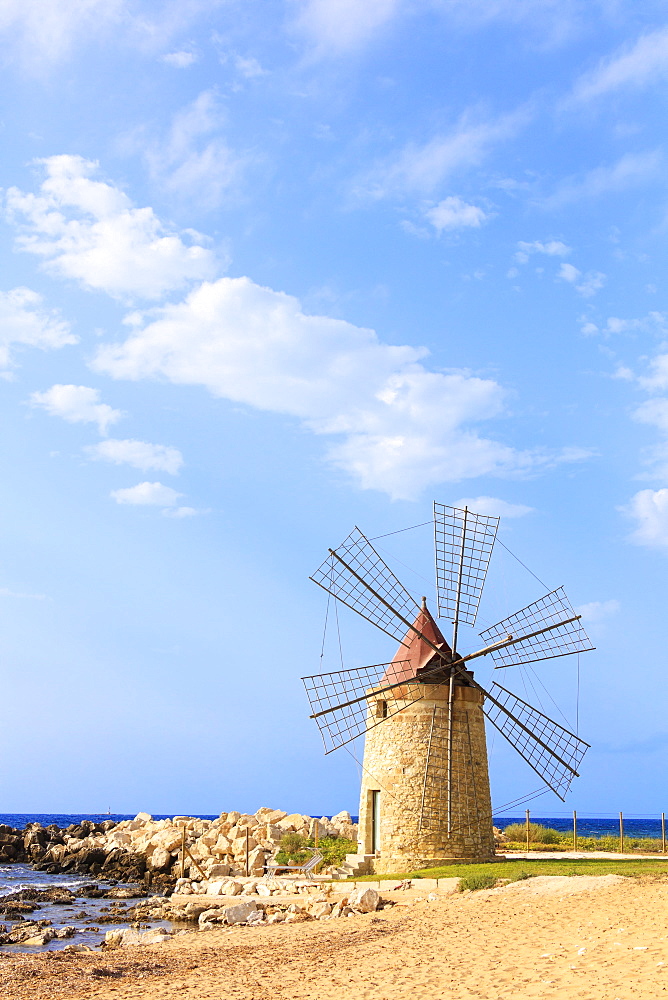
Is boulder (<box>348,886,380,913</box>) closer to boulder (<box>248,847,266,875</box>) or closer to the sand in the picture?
the sand

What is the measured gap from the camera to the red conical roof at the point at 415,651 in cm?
1983

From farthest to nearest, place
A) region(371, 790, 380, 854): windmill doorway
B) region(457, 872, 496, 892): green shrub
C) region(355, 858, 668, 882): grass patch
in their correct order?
1. region(371, 790, 380, 854): windmill doorway
2. region(355, 858, 668, 882): grass patch
3. region(457, 872, 496, 892): green shrub

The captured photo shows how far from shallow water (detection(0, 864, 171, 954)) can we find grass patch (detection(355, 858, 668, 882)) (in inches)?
200

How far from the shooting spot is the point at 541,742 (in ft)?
66.5

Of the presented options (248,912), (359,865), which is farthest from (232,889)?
(248,912)

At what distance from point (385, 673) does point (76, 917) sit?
8268 mm

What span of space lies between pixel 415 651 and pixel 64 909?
10.1 m

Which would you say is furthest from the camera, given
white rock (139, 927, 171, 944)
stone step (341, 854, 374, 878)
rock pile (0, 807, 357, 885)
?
rock pile (0, 807, 357, 885)

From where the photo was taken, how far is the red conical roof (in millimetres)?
19828

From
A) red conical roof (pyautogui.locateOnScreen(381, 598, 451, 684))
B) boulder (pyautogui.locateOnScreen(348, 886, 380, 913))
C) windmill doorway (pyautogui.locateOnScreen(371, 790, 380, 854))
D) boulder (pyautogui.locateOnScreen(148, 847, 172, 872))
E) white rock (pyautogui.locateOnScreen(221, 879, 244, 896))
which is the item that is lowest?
boulder (pyautogui.locateOnScreen(148, 847, 172, 872))

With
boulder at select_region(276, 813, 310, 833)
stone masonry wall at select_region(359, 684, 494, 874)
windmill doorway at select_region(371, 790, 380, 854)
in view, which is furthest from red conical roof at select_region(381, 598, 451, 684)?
boulder at select_region(276, 813, 310, 833)

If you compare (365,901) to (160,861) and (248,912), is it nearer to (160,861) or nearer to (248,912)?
(248,912)

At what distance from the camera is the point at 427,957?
10.7 metres

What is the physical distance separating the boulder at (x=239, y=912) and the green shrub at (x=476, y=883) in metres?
3.67
